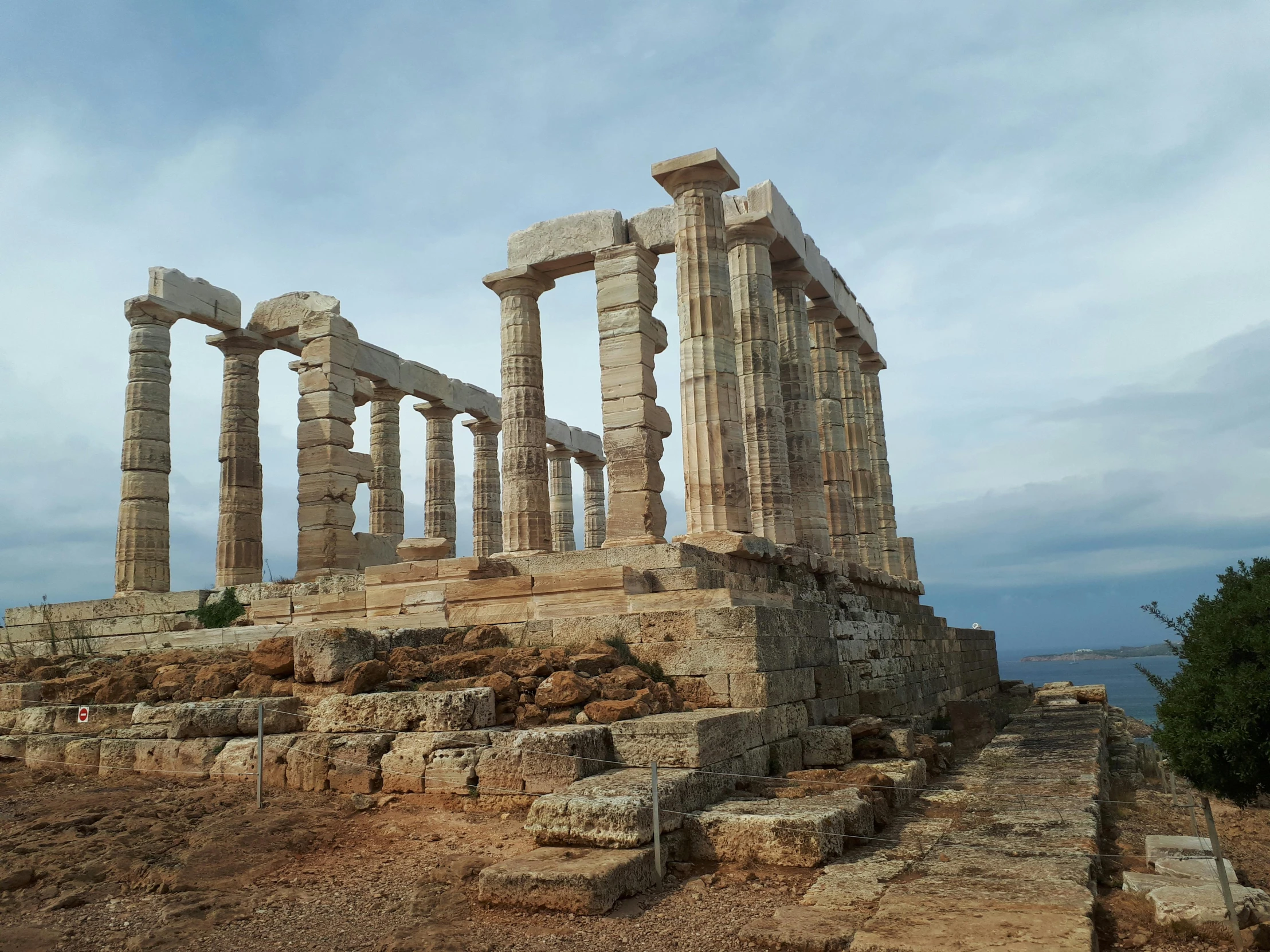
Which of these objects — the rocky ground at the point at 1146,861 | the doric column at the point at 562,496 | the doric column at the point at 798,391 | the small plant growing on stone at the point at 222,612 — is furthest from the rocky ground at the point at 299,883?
the doric column at the point at 562,496

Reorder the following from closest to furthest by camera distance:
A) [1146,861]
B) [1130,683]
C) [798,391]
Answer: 1. [1146,861]
2. [798,391]
3. [1130,683]

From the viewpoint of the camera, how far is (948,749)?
1127 centimetres

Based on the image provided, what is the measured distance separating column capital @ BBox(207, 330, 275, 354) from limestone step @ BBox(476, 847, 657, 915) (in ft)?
60.5

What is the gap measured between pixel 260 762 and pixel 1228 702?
803 centimetres

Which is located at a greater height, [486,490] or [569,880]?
[486,490]

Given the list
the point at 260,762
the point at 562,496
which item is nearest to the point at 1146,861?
the point at 260,762

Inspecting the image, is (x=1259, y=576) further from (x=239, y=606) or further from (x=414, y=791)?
(x=239, y=606)

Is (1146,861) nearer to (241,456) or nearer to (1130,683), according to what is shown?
(241,456)

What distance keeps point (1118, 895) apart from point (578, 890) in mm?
3242

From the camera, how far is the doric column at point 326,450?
19.6 metres

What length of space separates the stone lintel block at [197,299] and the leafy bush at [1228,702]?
19565mm

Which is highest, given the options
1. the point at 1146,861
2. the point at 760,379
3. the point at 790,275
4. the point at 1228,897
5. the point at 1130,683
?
the point at 790,275

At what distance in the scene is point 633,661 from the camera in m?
9.71

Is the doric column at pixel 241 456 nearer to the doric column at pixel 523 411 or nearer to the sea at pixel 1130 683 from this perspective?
the doric column at pixel 523 411
